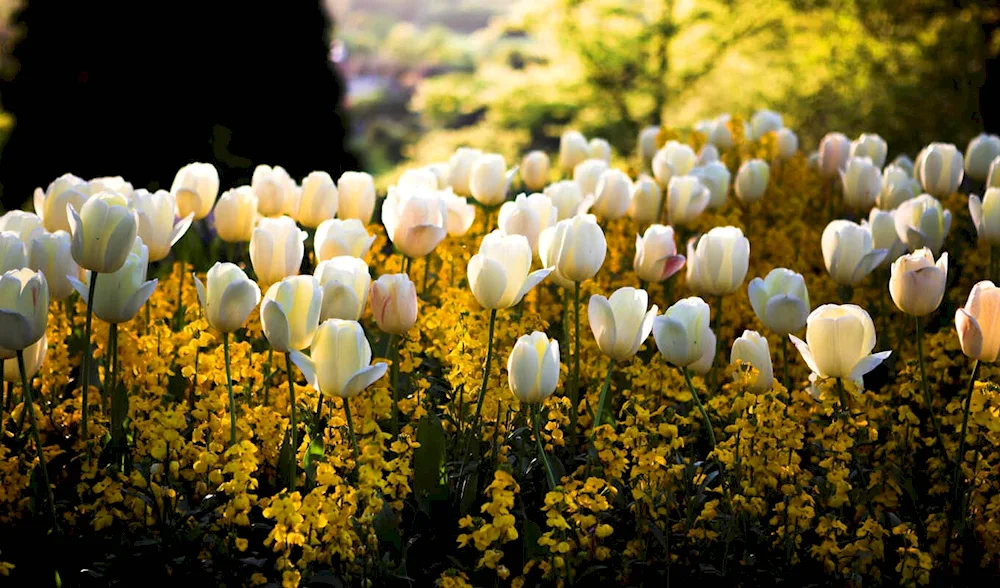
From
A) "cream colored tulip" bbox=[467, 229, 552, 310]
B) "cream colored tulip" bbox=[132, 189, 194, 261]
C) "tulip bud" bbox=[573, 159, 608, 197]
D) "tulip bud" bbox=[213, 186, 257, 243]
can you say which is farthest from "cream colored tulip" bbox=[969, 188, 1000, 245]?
"cream colored tulip" bbox=[132, 189, 194, 261]

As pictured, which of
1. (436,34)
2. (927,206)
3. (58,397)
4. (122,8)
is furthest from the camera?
(436,34)

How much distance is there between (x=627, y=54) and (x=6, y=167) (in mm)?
9772

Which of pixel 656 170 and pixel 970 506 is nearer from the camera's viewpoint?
pixel 970 506

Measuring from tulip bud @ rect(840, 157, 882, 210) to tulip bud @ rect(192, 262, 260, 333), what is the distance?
7.93ft

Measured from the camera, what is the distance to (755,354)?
92.6 inches

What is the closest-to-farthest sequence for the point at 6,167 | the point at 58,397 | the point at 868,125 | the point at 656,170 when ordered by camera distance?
the point at 58,397
the point at 656,170
the point at 6,167
the point at 868,125

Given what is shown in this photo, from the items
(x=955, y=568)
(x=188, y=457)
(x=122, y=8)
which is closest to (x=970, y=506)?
(x=955, y=568)

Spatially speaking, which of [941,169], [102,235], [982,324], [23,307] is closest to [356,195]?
[102,235]

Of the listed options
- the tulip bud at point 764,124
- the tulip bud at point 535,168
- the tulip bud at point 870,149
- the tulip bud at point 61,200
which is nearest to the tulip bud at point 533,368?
the tulip bud at point 61,200

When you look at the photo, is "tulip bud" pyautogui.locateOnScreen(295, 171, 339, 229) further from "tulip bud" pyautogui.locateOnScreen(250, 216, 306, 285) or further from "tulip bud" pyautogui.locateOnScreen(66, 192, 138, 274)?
"tulip bud" pyautogui.locateOnScreen(66, 192, 138, 274)

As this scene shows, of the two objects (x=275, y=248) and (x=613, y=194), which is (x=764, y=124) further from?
(x=275, y=248)

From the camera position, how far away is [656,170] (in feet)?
13.3

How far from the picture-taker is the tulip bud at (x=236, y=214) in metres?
3.02

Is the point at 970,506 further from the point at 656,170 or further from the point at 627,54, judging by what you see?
the point at 627,54
